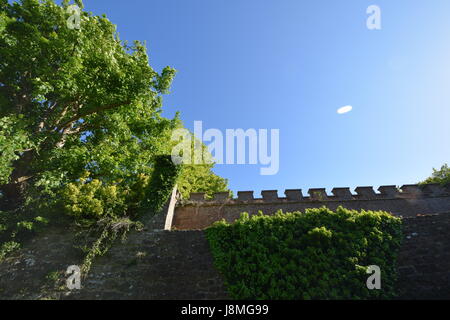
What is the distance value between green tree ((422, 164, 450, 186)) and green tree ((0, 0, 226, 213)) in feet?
50.6

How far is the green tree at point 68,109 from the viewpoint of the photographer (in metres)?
7.08

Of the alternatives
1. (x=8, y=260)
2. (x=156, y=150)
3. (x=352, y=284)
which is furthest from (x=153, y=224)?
(x=352, y=284)

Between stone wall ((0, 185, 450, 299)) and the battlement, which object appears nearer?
stone wall ((0, 185, 450, 299))

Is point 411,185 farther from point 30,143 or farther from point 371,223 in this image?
point 30,143

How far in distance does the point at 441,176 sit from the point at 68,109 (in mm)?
20413

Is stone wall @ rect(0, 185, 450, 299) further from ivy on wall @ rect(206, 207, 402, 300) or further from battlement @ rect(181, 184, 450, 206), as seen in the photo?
battlement @ rect(181, 184, 450, 206)

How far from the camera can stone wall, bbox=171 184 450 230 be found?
10.3 metres

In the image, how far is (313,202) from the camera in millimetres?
10773

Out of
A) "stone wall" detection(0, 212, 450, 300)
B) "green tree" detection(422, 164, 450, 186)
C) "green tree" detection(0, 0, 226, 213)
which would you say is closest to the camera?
"stone wall" detection(0, 212, 450, 300)

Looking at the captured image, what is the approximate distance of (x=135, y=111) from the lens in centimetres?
943

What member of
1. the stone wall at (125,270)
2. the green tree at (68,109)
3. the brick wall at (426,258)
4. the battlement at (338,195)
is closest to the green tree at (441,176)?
the battlement at (338,195)

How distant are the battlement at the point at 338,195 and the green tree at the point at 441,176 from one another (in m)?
0.40

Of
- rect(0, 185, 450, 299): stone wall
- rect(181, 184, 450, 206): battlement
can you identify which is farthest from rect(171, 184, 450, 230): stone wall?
rect(0, 185, 450, 299): stone wall
